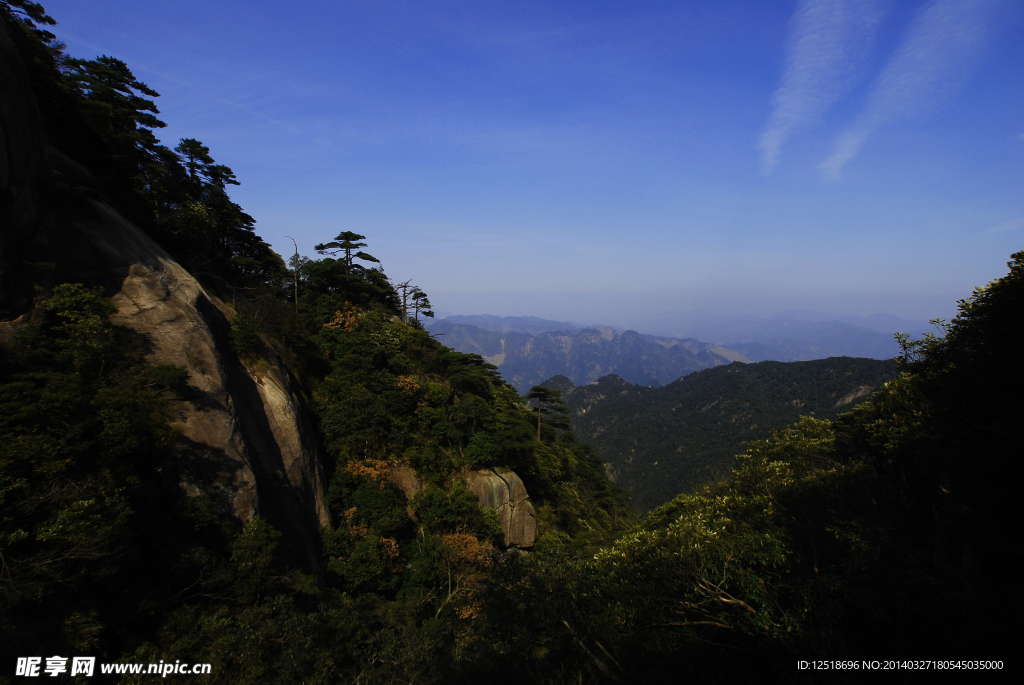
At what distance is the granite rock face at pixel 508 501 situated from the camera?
2064cm

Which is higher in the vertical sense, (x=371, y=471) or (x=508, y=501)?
(x=371, y=471)

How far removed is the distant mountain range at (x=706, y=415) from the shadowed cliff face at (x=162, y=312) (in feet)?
278

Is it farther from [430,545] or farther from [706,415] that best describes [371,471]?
[706,415]

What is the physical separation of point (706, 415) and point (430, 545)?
452ft

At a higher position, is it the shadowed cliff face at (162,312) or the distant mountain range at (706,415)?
the shadowed cliff face at (162,312)

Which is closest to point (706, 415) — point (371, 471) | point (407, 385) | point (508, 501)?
point (508, 501)

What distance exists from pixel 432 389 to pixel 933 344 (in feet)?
65.1

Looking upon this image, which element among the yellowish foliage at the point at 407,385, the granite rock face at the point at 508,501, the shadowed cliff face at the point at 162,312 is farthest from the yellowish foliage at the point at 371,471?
the granite rock face at the point at 508,501

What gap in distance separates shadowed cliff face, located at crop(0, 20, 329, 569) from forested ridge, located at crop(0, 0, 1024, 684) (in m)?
0.27

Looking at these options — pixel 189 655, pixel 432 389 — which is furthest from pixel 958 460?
pixel 432 389

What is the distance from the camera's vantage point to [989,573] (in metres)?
7.64

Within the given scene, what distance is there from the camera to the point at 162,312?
1372 cm

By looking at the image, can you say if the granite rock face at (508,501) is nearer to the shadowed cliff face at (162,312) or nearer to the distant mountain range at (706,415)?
the shadowed cliff face at (162,312)

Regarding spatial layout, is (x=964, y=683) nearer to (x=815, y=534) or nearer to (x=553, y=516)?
(x=815, y=534)
